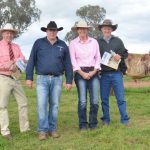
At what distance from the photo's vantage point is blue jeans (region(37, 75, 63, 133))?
30.6 feet

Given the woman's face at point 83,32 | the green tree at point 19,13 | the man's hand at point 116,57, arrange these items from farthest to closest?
1. the green tree at point 19,13
2. the man's hand at point 116,57
3. the woman's face at point 83,32

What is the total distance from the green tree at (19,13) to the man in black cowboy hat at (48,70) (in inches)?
1909

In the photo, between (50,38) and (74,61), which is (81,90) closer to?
(74,61)

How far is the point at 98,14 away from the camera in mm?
71750

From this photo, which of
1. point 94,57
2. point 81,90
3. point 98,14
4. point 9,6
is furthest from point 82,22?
point 98,14

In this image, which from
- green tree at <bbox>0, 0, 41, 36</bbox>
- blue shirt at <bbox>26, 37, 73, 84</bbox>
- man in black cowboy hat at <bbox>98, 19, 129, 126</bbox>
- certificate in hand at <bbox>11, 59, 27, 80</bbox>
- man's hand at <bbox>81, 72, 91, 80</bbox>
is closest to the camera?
blue shirt at <bbox>26, 37, 73, 84</bbox>

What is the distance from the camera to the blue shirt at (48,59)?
9.25m

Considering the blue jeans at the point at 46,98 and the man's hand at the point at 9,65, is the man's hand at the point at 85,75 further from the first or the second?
the man's hand at the point at 9,65

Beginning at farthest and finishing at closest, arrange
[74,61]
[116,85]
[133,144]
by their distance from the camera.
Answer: [116,85] → [74,61] → [133,144]

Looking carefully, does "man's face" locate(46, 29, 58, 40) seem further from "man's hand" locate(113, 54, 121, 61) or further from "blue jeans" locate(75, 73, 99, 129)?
"man's hand" locate(113, 54, 121, 61)

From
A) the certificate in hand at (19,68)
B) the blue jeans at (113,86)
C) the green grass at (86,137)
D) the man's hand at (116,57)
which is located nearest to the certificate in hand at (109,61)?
the man's hand at (116,57)

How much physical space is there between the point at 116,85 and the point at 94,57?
936 mm

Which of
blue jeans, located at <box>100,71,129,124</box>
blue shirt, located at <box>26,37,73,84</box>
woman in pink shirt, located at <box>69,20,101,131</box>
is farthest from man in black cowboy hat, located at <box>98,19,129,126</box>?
blue shirt, located at <box>26,37,73,84</box>

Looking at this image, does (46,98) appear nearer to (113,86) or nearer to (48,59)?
(48,59)
